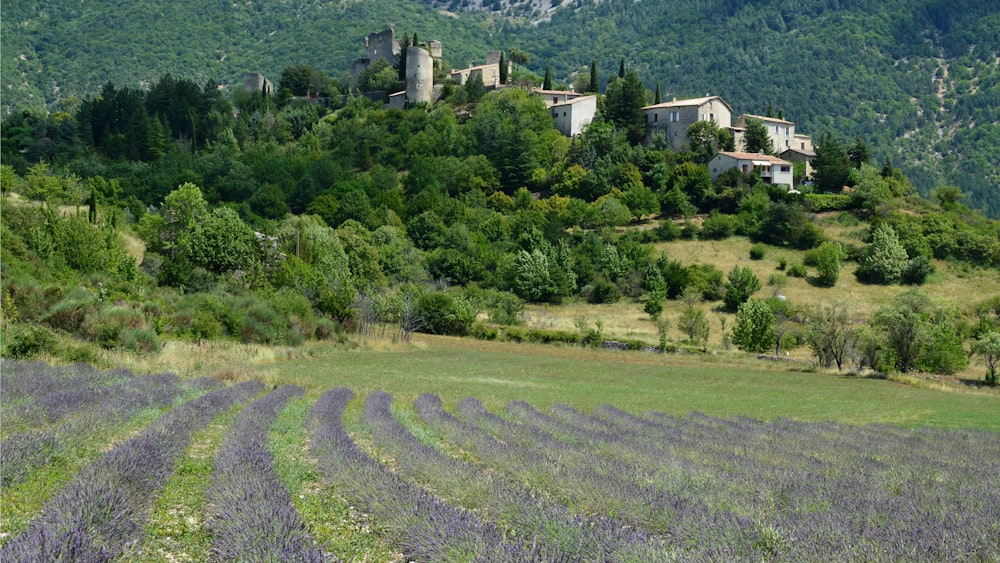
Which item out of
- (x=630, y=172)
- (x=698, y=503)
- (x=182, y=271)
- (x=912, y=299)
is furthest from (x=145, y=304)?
(x=630, y=172)

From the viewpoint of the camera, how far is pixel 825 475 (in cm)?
1270


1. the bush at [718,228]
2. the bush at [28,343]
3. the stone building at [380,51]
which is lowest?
the bush at [28,343]

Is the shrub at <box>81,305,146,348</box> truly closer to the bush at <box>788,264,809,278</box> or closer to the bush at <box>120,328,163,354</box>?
the bush at <box>120,328,163,354</box>

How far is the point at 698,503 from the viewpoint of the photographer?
9883mm

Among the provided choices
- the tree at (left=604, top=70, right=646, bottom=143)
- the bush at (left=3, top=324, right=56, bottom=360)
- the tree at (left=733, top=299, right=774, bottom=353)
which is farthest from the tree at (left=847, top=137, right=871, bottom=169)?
the bush at (left=3, top=324, right=56, bottom=360)

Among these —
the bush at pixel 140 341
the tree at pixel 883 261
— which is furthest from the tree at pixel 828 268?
the bush at pixel 140 341

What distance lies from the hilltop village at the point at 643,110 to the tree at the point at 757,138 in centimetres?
28

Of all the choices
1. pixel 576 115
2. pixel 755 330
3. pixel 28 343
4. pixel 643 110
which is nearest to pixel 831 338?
pixel 755 330

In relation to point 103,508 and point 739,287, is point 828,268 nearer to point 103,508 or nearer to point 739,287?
point 739,287

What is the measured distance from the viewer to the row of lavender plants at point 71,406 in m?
10.6

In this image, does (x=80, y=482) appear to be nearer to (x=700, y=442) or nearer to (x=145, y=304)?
(x=700, y=442)

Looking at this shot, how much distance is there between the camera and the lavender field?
7.73 metres

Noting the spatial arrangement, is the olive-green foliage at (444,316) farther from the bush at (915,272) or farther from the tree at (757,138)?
the tree at (757,138)

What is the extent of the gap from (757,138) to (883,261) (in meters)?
28.1
